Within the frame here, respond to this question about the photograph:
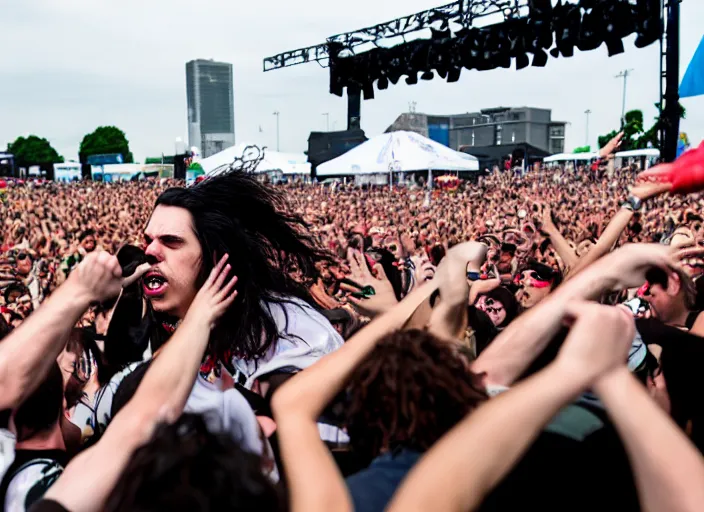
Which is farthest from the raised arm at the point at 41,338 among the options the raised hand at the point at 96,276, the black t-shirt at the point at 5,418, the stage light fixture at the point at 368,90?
the stage light fixture at the point at 368,90

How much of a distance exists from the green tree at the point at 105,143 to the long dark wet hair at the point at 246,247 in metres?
104

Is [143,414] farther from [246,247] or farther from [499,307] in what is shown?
[499,307]

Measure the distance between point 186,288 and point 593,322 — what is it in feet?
6.13

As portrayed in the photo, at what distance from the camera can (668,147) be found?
1162 cm

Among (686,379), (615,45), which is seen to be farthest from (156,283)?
(615,45)

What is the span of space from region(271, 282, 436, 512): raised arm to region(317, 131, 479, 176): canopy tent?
795 inches

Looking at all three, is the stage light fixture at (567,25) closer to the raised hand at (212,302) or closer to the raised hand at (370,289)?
the raised hand at (370,289)

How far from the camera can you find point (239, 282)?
2887 millimetres

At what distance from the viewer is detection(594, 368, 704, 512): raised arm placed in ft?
3.68

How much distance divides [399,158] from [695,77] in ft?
50.6

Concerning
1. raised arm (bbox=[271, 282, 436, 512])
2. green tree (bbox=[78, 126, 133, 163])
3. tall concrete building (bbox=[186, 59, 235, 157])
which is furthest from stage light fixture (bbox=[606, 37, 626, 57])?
tall concrete building (bbox=[186, 59, 235, 157])

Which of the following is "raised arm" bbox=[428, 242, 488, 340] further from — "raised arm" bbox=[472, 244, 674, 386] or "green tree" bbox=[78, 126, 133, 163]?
"green tree" bbox=[78, 126, 133, 163]

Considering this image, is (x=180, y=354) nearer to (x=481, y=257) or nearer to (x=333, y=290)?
(x=481, y=257)

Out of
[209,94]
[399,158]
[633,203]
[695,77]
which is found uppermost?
[209,94]
